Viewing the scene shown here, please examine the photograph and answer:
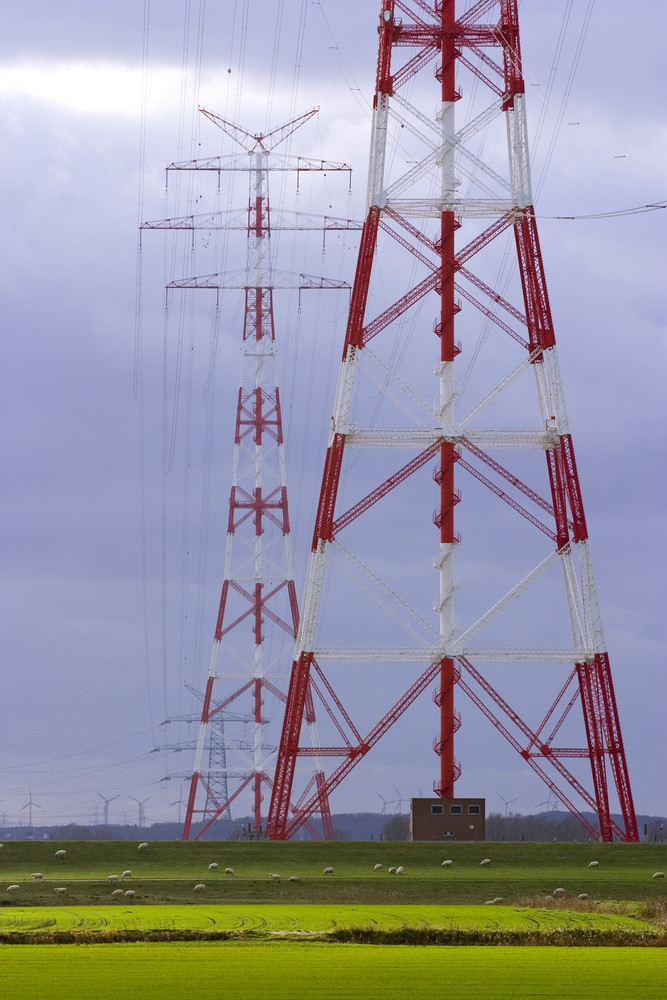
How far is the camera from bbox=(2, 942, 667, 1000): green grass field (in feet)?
115

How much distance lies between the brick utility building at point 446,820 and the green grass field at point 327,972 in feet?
78.6

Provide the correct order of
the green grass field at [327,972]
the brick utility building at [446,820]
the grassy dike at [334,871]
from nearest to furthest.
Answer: the green grass field at [327,972] → the grassy dike at [334,871] → the brick utility building at [446,820]

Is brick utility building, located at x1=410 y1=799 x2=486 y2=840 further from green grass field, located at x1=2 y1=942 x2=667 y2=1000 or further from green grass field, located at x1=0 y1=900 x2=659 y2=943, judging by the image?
green grass field, located at x1=2 y1=942 x2=667 y2=1000

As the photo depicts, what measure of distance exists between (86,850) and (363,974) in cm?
2712

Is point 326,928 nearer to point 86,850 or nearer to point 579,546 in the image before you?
point 86,850

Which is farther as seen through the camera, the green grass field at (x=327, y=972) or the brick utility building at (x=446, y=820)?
the brick utility building at (x=446, y=820)

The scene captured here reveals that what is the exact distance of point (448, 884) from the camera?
55.8m

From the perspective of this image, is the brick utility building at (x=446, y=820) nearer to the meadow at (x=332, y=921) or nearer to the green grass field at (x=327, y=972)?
the meadow at (x=332, y=921)

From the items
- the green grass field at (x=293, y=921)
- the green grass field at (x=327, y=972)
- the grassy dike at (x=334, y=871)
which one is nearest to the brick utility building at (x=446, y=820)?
the grassy dike at (x=334, y=871)

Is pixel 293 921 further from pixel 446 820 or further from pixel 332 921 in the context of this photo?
pixel 446 820

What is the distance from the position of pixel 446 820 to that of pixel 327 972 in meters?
30.1

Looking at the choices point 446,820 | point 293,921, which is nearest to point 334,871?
point 446,820

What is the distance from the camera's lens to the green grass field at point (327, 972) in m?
34.9

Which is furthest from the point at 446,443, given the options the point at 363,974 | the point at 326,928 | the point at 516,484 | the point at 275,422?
→ the point at 363,974
